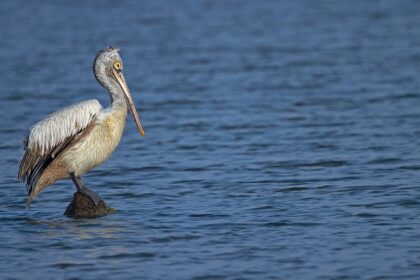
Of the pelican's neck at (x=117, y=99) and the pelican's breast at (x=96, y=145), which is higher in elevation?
the pelican's neck at (x=117, y=99)

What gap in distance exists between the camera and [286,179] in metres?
9.35

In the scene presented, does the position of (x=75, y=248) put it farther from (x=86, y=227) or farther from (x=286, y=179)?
(x=286, y=179)

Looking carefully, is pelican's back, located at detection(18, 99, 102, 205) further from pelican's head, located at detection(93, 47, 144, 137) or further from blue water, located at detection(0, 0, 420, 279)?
blue water, located at detection(0, 0, 420, 279)

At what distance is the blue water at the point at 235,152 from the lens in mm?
7023

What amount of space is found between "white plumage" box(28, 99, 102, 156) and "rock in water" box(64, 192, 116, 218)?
0.49m

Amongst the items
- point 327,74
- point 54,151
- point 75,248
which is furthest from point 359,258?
point 327,74

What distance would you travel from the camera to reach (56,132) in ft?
27.2

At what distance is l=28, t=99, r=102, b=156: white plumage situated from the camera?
8.27 meters

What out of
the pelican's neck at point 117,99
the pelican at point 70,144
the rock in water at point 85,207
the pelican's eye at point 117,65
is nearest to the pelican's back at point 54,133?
the pelican at point 70,144

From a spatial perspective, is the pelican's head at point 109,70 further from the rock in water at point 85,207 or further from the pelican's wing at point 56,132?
the rock in water at point 85,207

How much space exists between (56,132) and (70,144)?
154 millimetres

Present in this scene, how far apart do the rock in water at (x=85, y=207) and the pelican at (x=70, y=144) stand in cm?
5

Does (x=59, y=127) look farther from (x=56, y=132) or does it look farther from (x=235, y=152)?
(x=235, y=152)

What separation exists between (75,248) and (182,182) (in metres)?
2.28
